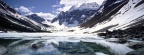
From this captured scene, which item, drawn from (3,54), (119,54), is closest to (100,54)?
(119,54)

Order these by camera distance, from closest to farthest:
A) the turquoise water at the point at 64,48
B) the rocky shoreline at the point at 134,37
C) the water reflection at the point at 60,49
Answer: the rocky shoreline at the point at 134,37 → the water reflection at the point at 60,49 → the turquoise water at the point at 64,48

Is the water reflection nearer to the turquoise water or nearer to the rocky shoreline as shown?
the turquoise water

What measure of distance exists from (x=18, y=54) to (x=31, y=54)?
2.33 m

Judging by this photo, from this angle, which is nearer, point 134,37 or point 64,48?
point 64,48

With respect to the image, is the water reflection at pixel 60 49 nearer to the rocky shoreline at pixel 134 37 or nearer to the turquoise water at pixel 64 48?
the turquoise water at pixel 64 48

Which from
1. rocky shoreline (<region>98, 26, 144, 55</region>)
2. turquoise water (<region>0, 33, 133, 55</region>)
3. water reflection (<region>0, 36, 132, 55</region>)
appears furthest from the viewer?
turquoise water (<region>0, 33, 133, 55</region>)

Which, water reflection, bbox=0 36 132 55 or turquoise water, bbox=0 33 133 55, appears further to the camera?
turquoise water, bbox=0 33 133 55

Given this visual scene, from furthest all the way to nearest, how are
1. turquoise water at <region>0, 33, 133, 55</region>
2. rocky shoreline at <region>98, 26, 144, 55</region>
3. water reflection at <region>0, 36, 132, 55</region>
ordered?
turquoise water at <region>0, 33, 133, 55</region> < water reflection at <region>0, 36, 132, 55</region> < rocky shoreline at <region>98, 26, 144, 55</region>

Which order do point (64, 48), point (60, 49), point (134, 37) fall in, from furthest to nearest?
point (134, 37), point (64, 48), point (60, 49)

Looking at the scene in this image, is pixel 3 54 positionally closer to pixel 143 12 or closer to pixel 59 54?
pixel 59 54

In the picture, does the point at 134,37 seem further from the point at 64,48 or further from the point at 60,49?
the point at 60,49

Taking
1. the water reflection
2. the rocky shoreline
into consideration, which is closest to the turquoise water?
the water reflection

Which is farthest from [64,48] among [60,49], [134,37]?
[134,37]

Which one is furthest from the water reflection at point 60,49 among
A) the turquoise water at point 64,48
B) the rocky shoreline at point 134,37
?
the rocky shoreline at point 134,37
